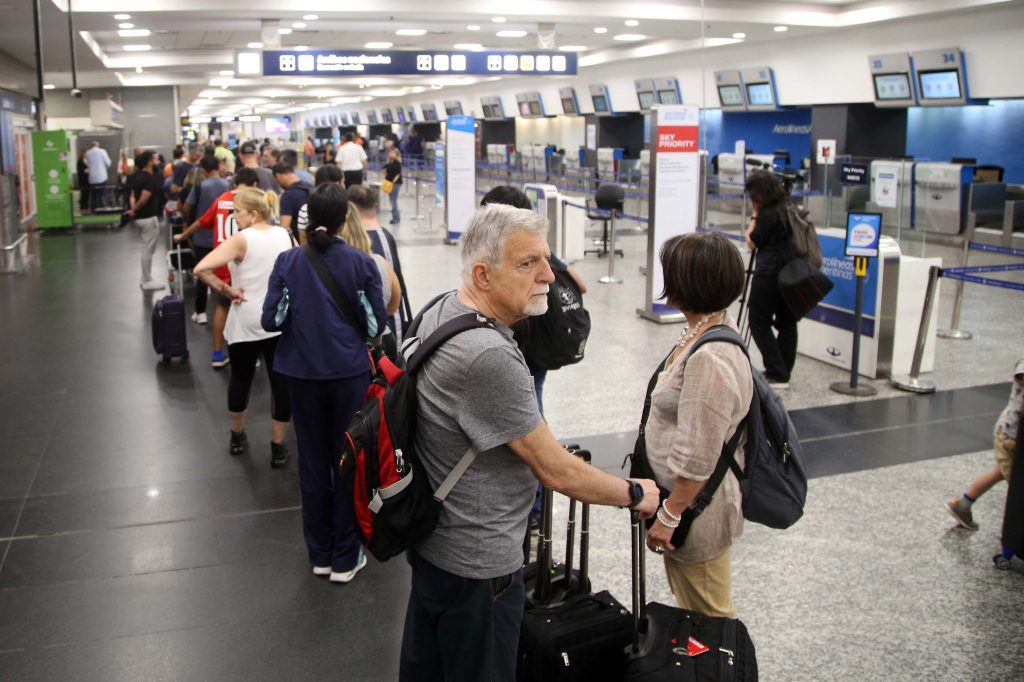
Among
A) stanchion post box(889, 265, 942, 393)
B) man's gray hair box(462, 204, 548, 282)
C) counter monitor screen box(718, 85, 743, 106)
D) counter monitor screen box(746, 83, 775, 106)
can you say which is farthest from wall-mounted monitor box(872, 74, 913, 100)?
man's gray hair box(462, 204, 548, 282)

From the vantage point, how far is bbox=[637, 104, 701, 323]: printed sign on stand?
9125 mm

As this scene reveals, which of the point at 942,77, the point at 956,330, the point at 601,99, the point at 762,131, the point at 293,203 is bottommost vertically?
the point at 956,330

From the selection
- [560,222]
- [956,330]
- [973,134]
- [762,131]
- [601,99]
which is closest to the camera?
[956,330]

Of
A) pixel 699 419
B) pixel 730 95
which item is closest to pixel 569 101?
pixel 730 95

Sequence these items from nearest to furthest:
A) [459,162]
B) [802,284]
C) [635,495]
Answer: [635,495], [802,284], [459,162]

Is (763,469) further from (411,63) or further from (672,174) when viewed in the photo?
(411,63)

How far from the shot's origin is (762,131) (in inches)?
882

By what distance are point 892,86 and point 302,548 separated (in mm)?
15700

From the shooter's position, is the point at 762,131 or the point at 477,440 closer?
the point at 477,440

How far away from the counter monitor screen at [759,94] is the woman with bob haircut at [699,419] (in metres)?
18.8

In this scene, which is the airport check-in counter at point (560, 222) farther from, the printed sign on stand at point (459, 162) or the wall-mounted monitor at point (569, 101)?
the wall-mounted monitor at point (569, 101)

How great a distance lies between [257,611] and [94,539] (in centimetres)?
126

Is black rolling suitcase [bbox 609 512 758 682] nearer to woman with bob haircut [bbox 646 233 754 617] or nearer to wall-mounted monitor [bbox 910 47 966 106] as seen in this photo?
woman with bob haircut [bbox 646 233 754 617]

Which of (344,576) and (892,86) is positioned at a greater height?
(892,86)
